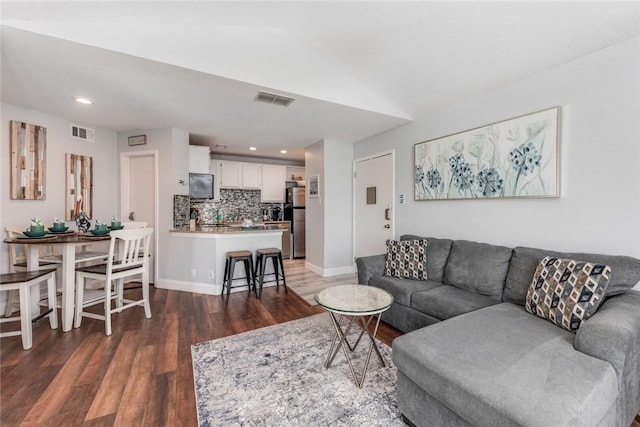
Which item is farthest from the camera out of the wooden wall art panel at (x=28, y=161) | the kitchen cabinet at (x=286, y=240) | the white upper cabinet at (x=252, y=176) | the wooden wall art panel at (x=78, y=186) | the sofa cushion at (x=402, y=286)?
the kitchen cabinet at (x=286, y=240)

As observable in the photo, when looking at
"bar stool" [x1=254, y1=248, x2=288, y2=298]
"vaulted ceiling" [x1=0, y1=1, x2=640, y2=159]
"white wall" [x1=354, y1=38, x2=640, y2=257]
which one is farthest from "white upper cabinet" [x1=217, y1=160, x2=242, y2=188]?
"white wall" [x1=354, y1=38, x2=640, y2=257]

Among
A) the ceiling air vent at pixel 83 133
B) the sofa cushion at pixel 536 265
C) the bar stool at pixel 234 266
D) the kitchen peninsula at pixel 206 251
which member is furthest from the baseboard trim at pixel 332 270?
the ceiling air vent at pixel 83 133

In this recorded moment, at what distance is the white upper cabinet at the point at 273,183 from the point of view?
5957 mm

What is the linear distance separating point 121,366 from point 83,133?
327 cm

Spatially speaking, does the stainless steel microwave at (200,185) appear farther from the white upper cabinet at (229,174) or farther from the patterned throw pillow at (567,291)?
the patterned throw pillow at (567,291)

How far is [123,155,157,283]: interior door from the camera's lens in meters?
→ 3.97

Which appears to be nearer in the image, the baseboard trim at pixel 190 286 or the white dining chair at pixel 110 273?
the white dining chair at pixel 110 273

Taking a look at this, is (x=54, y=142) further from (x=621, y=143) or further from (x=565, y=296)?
(x=621, y=143)

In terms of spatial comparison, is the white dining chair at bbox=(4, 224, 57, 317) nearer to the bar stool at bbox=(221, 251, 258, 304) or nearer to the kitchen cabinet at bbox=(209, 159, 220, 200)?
the bar stool at bbox=(221, 251, 258, 304)

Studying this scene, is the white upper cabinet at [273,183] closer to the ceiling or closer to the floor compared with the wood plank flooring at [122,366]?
closer to the ceiling

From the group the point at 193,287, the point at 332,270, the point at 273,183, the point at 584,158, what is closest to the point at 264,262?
the point at 193,287

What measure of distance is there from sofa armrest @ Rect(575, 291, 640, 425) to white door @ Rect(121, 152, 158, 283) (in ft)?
15.3

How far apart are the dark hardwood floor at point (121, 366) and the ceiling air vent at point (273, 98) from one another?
7.57 ft

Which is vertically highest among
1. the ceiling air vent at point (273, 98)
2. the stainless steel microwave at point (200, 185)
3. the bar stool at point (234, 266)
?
the ceiling air vent at point (273, 98)
